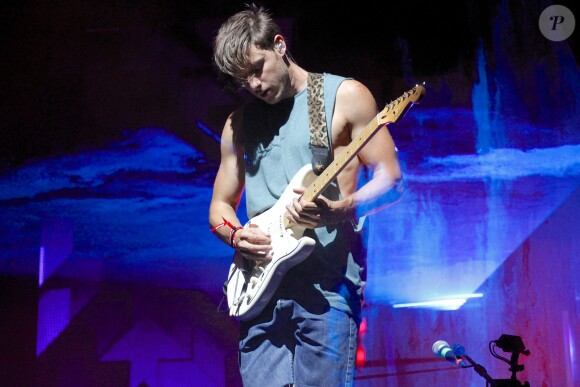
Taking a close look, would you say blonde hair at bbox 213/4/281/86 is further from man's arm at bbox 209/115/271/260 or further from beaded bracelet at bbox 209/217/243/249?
beaded bracelet at bbox 209/217/243/249

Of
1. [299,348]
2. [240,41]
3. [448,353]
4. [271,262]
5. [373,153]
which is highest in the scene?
[240,41]

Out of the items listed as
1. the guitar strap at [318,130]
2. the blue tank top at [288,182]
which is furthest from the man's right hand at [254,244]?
the guitar strap at [318,130]

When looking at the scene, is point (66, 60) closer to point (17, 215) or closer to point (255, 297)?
point (17, 215)

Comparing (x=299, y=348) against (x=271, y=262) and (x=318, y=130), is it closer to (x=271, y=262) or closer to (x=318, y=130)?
(x=271, y=262)

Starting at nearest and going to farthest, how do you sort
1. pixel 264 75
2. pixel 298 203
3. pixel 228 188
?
pixel 298 203, pixel 264 75, pixel 228 188

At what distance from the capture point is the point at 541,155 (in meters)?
4.78

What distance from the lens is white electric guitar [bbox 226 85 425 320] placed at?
2.06 meters

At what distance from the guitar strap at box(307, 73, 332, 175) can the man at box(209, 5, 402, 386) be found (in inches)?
1.3

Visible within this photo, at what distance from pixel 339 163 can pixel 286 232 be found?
302mm

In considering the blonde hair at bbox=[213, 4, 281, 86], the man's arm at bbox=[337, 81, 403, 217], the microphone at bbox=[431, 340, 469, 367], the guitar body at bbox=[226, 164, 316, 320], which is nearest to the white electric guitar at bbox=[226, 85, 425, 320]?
the guitar body at bbox=[226, 164, 316, 320]

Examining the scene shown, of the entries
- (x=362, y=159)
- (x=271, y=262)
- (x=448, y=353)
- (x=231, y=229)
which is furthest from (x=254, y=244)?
(x=448, y=353)

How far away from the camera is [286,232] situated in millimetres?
2207

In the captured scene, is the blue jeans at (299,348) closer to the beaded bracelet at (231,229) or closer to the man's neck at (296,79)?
the beaded bracelet at (231,229)

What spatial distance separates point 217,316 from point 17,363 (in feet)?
4.91
